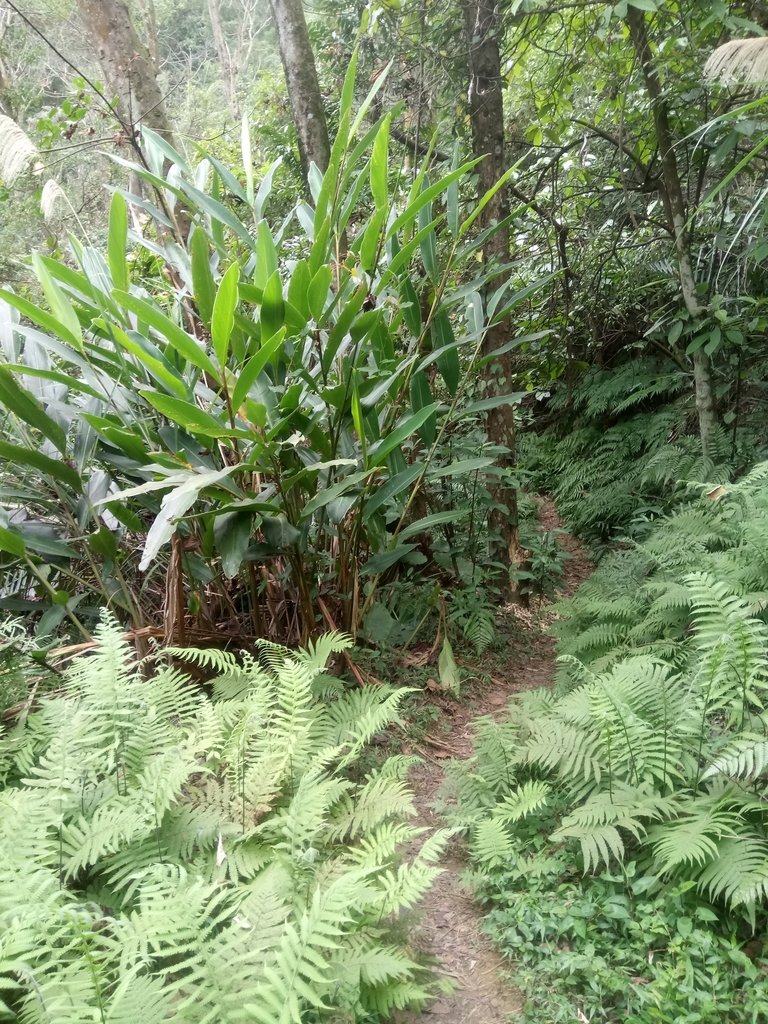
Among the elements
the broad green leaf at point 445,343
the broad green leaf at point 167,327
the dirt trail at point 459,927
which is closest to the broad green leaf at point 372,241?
the broad green leaf at point 445,343

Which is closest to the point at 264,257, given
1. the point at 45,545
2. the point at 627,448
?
the point at 45,545

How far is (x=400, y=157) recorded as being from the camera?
4660mm

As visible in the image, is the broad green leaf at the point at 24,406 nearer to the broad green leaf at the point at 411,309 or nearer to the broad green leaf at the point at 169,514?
the broad green leaf at the point at 169,514

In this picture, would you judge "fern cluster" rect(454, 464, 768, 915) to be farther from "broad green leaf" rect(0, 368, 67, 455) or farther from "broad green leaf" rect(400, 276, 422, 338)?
"broad green leaf" rect(0, 368, 67, 455)

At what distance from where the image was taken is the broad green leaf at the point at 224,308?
1.98 m

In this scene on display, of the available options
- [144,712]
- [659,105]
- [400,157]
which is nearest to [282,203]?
[400,157]

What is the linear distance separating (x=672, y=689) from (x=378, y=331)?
190 centimetres

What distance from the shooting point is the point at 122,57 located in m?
4.50

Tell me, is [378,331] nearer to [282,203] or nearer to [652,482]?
[652,482]

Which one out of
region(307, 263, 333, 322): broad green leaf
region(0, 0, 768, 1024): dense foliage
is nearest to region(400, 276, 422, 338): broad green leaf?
region(0, 0, 768, 1024): dense foliage

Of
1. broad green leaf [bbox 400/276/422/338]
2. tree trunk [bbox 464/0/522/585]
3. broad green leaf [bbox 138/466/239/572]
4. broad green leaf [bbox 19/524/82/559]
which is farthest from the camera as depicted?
tree trunk [bbox 464/0/522/585]

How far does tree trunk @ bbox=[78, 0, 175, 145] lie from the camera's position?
14.6 feet

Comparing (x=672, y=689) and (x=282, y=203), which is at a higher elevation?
(x=282, y=203)

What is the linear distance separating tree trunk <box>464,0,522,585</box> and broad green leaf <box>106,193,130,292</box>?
6.65 feet
